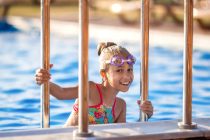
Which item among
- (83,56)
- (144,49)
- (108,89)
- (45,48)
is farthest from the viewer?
(108,89)

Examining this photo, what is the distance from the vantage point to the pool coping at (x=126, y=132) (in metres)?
3.00

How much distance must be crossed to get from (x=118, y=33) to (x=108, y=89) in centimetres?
1037

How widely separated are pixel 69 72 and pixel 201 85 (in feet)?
8.44

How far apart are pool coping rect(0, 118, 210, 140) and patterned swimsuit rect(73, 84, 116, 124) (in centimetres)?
106

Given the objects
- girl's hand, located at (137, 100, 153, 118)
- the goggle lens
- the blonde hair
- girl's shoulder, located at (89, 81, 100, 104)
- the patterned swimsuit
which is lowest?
the patterned swimsuit

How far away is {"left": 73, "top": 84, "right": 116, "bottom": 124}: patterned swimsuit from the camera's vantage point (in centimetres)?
431

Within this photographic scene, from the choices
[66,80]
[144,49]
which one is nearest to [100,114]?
[144,49]

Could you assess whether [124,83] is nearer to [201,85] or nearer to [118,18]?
[201,85]

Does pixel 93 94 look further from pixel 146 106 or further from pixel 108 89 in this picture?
pixel 146 106

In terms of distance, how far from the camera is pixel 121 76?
165 inches

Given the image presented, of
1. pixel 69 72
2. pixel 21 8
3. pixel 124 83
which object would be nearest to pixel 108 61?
pixel 124 83

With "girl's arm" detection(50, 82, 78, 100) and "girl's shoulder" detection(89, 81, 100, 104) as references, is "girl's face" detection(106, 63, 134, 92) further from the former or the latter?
"girl's arm" detection(50, 82, 78, 100)

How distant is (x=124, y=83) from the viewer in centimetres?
417

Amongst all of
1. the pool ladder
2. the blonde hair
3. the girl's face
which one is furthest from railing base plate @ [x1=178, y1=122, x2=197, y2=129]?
the blonde hair
